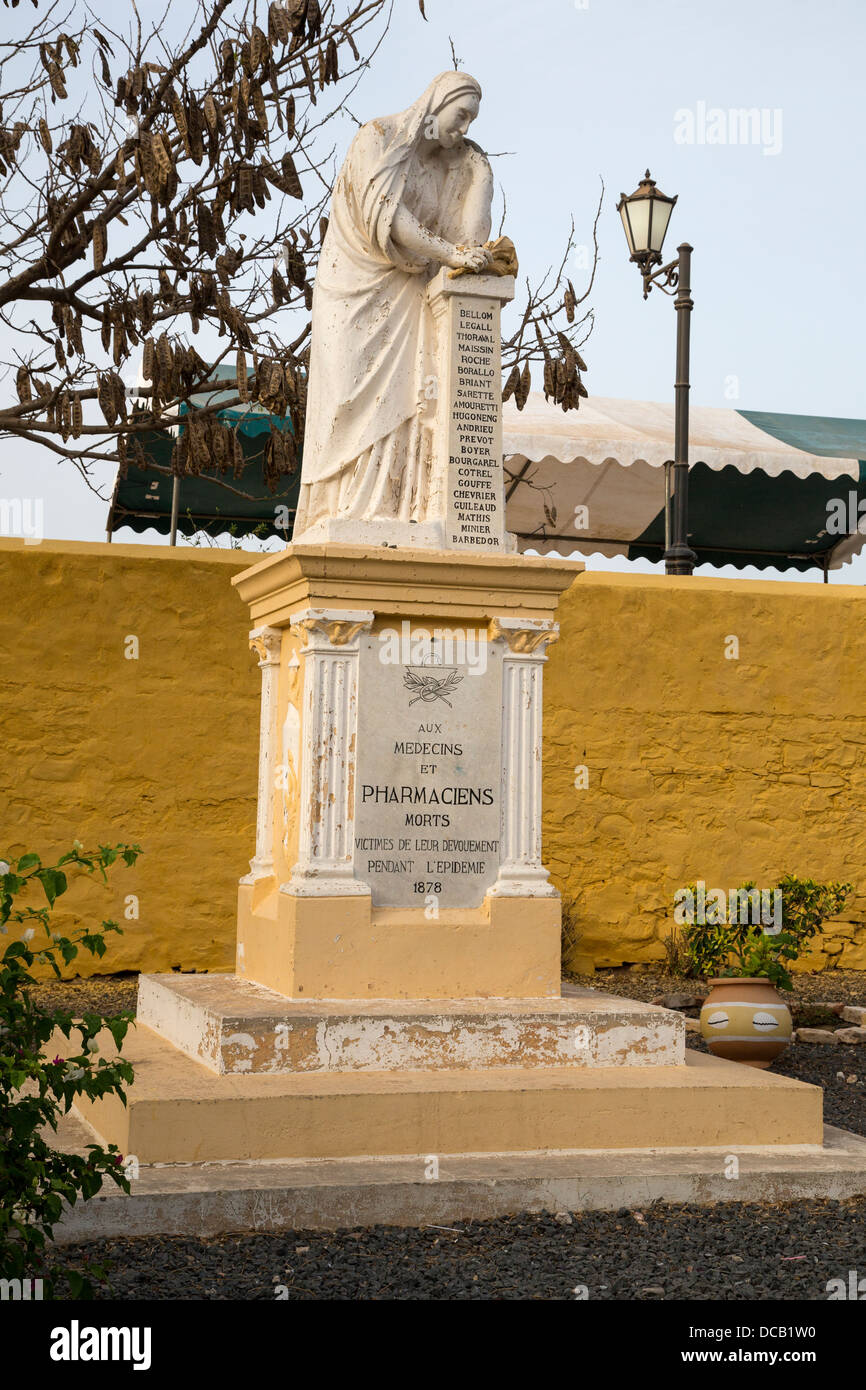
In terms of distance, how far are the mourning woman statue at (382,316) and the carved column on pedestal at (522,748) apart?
0.60 m

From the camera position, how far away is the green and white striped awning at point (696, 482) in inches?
428

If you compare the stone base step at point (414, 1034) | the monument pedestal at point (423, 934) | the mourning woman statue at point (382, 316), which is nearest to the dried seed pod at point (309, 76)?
the mourning woman statue at point (382, 316)

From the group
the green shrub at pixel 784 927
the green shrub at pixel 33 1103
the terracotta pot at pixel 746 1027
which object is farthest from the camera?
the green shrub at pixel 784 927

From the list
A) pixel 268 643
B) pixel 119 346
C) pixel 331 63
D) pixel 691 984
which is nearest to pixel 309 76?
pixel 331 63

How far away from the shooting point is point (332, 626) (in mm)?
5418

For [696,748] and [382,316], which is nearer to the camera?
[382,316]

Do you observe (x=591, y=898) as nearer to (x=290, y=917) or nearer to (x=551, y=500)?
(x=551, y=500)

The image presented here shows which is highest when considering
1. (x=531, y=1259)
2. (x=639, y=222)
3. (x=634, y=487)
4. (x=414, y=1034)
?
(x=639, y=222)

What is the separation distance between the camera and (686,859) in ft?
30.9

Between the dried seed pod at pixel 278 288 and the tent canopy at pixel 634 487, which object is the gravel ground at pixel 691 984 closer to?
the tent canopy at pixel 634 487

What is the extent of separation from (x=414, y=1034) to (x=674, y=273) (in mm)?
6194

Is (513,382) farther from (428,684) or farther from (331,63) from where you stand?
(428,684)

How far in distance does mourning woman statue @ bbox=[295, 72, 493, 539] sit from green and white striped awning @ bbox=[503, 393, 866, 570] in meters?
4.11

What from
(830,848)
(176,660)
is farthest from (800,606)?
(176,660)
